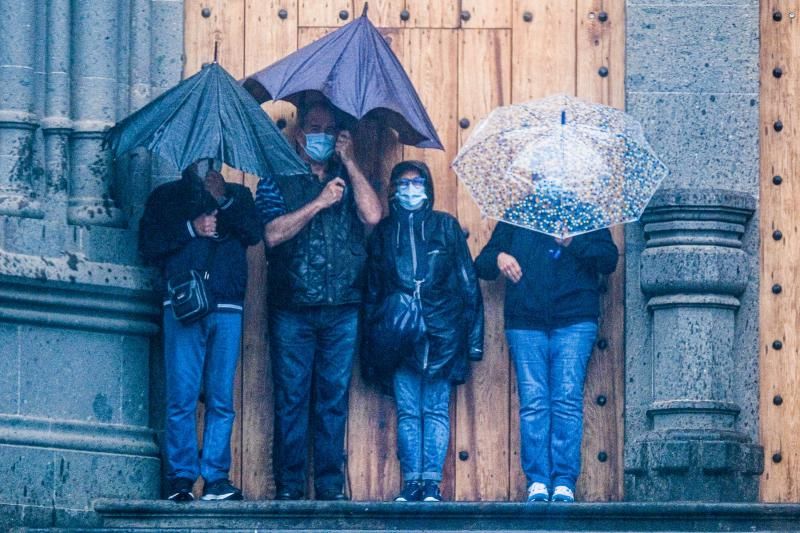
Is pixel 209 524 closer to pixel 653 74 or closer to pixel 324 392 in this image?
pixel 324 392

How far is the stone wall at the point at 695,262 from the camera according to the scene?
31.3ft

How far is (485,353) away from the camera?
1005 centimetres

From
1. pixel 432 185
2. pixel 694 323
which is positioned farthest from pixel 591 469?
pixel 432 185

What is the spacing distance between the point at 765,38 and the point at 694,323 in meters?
1.46

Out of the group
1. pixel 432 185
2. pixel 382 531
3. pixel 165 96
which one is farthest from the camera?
pixel 432 185

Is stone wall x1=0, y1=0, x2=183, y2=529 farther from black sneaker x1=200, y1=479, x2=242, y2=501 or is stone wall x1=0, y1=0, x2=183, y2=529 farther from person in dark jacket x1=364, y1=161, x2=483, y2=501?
person in dark jacket x1=364, y1=161, x2=483, y2=501

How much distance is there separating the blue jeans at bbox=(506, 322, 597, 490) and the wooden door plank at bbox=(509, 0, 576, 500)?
1.28m

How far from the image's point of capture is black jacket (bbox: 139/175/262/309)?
31.1 feet

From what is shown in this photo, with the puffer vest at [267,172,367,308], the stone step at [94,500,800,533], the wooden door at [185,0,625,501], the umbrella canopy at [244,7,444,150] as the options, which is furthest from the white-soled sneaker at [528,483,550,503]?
the umbrella canopy at [244,7,444,150]

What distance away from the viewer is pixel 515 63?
10227 millimetres

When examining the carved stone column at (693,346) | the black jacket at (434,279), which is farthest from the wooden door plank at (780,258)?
the black jacket at (434,279)

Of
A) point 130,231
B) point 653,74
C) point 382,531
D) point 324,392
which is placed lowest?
point 382,531

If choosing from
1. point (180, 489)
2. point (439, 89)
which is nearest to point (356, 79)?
point (439, 89)

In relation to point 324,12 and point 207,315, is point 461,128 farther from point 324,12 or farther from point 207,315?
point 207,315
